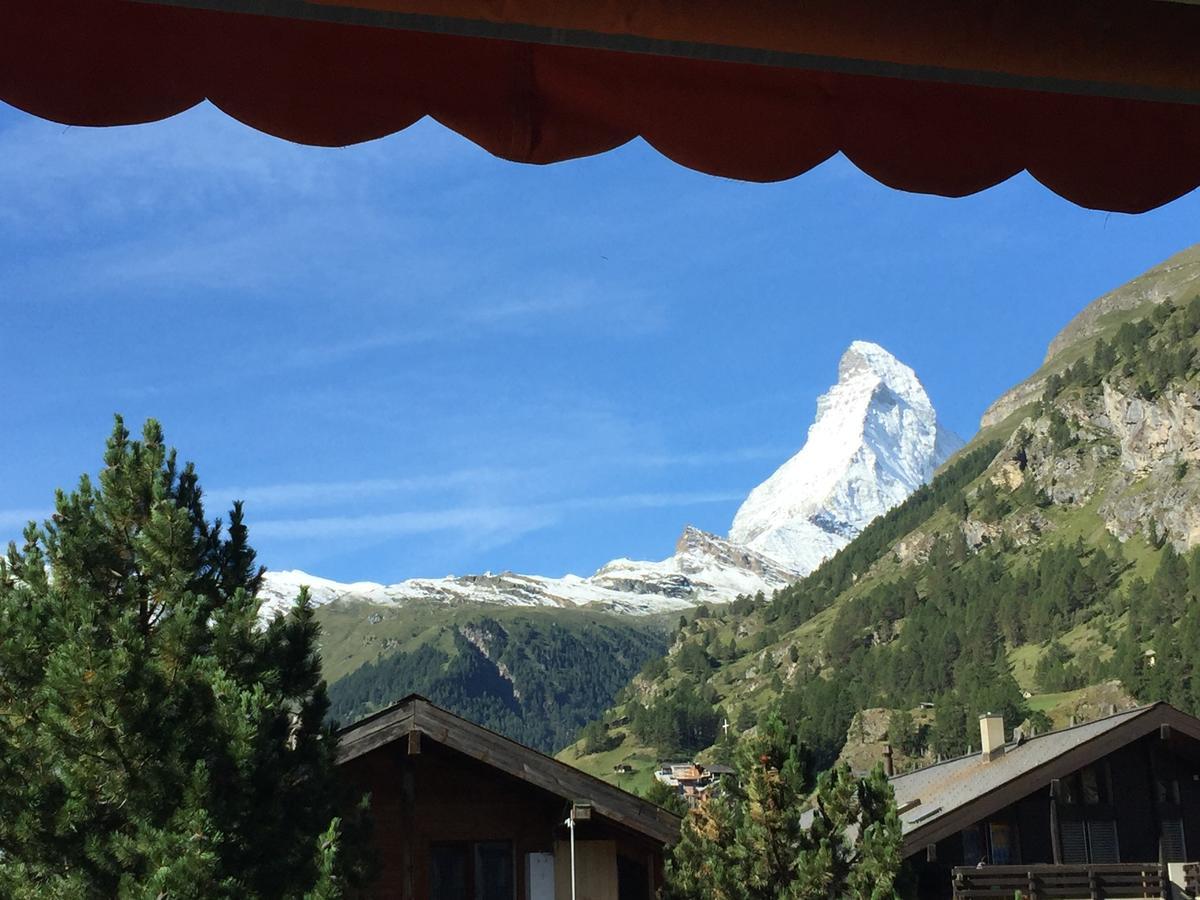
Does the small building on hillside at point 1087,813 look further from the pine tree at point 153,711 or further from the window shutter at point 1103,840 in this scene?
the pine tree at point 153,711

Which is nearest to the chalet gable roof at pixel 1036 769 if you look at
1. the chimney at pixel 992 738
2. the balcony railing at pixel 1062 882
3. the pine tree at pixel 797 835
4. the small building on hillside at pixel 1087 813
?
the small building on hillside at pixel 1087 813

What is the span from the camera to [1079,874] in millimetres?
31219

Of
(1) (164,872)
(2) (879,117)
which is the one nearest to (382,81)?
(2) (879,117)

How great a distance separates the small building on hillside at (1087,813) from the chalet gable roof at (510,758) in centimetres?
1361

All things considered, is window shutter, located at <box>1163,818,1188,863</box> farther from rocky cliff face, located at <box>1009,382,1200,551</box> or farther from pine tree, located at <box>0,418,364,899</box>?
rocky cliff face, located at <box>1009,382,1200,551</box>

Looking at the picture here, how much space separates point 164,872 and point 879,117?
34.1 ft

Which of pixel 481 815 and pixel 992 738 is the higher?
pixel 992 738

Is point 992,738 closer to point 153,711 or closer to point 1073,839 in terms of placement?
point 1073,839

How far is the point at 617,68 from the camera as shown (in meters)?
2.30

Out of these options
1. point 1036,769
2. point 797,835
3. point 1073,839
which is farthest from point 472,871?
point 1073,839

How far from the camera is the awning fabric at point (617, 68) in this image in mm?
2061

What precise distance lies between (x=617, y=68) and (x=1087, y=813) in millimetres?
36286

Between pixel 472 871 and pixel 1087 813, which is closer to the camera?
pixel 472 871

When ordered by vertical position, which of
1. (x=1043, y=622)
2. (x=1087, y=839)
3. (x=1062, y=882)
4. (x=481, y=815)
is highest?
(x=1043, y=622)
